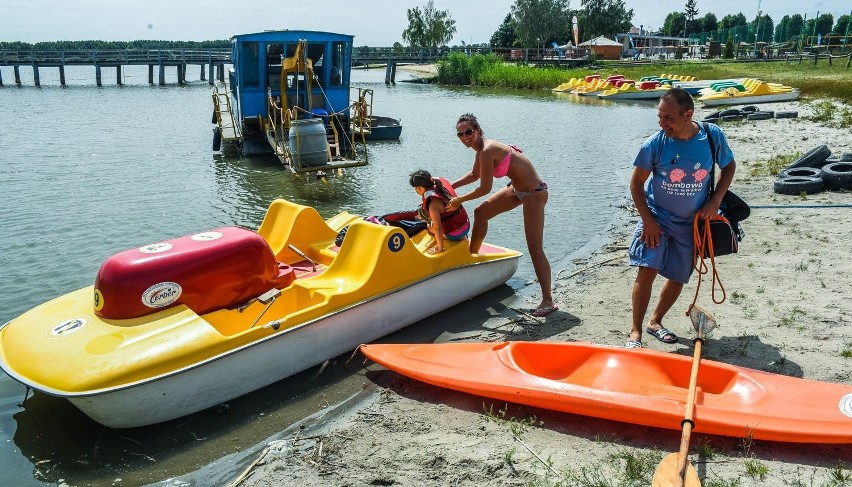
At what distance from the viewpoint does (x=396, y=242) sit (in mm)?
6184

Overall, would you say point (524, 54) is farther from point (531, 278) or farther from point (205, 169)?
point (531, 278)

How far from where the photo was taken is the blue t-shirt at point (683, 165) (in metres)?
4.80

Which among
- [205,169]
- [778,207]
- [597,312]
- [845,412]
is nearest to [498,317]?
[597,312]

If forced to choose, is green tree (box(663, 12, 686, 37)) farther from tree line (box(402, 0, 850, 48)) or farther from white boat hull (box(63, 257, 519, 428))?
white boat hull (box(63, 257, 519, 428))

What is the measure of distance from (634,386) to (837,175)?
7431 millimetres

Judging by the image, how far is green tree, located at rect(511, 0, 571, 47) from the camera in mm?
75750

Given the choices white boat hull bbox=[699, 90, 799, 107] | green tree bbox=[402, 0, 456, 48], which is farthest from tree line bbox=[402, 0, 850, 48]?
white boat hull bbox=[699, 90, 799, 107]

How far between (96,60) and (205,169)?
125 feet

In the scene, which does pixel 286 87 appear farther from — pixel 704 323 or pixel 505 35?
A: pixel 505 35

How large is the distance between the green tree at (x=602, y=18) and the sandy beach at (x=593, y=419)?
87509 mm

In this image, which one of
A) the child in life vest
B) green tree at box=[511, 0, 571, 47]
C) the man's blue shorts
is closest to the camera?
the man's blue shorts

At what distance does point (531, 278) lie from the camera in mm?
8234

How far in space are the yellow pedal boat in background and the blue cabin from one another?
9.29 m

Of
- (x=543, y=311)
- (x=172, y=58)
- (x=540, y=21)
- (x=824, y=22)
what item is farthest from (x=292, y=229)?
(x=824, y=22)
